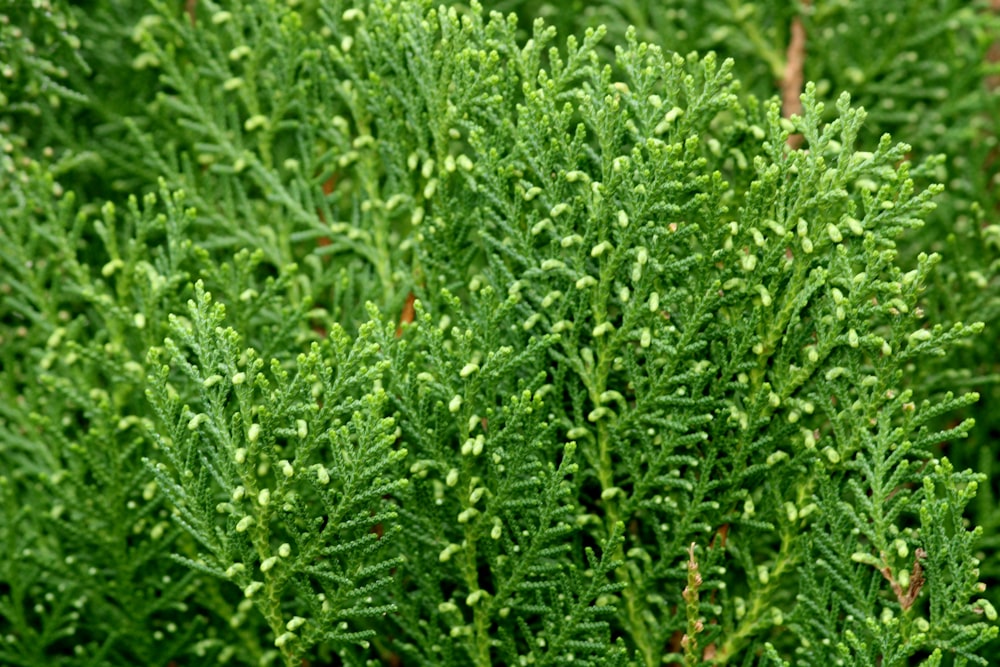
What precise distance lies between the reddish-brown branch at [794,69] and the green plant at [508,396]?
0.96m

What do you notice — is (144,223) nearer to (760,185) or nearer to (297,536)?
(297,536)

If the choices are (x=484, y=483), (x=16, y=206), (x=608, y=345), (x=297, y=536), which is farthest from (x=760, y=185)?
(x=16, y=206)

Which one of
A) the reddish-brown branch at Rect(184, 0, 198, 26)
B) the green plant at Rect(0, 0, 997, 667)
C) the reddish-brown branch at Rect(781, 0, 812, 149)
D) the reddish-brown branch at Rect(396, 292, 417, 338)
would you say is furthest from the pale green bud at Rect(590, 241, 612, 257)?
the reddish-brown branch at Rect(184, 0, 198, 26)

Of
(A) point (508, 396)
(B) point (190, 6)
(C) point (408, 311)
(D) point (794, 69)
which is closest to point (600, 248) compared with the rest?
(A) point (508, 396)

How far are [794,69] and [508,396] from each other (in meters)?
1.86

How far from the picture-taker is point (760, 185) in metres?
2.02

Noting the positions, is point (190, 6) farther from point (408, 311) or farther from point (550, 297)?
point (550, 297)

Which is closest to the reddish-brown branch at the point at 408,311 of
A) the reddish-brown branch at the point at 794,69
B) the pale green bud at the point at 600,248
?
the pale green bud at the point at 600,248

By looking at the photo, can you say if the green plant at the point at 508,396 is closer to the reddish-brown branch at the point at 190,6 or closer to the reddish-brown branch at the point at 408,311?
the reddish-brown branch at the point at 408,311

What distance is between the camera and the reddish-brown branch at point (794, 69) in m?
3.31

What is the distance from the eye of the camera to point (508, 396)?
210cm

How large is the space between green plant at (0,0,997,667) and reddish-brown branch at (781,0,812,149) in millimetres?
959

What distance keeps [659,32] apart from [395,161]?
127cm

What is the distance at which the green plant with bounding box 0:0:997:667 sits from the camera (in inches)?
77.7
